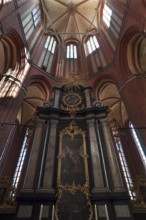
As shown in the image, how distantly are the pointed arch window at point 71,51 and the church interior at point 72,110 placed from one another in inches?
4.3

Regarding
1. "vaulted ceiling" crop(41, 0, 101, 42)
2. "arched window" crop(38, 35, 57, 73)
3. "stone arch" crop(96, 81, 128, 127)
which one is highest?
"vaulted ceiling" crop(41, 0, 101, 42)

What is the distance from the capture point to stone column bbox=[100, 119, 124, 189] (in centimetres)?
545

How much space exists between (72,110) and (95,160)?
9.32 ft

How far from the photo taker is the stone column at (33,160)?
5.37 meters

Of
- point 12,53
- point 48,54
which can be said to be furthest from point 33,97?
point 48,54

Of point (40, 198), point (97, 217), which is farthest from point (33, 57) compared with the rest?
point (97, 217)

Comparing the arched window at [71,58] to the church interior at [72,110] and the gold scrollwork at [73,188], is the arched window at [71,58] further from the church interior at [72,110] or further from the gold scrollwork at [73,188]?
the gold scrollwork at [73,188]

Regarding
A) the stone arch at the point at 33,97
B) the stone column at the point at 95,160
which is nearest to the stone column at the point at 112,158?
the stone column at the point at 95,160

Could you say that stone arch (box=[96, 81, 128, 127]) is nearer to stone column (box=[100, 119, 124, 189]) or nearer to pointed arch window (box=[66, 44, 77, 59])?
pointed arch window (box=[66, 44, 77, 59])

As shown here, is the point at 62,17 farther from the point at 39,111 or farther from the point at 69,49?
the point at 39,111

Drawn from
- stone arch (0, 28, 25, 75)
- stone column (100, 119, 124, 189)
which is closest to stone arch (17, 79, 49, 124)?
stone arch (0, 28, 25, 75)

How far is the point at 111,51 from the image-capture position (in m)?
13.4

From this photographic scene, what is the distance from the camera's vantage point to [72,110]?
802 centimetres

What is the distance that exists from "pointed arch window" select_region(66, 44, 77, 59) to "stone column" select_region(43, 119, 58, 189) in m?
11.1
